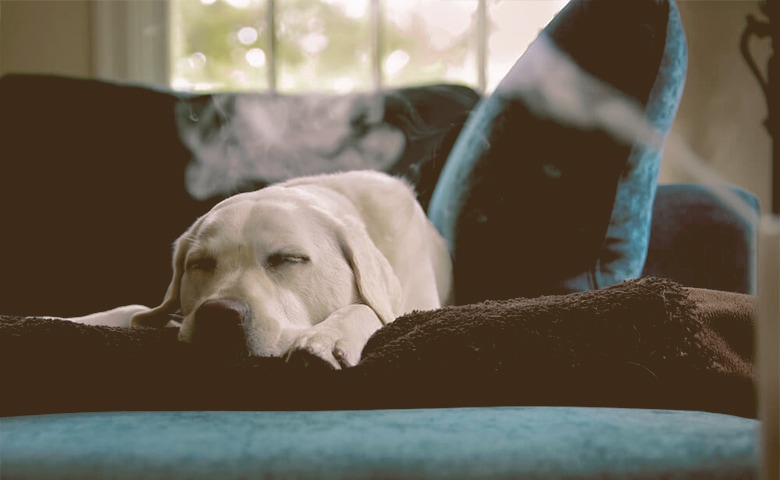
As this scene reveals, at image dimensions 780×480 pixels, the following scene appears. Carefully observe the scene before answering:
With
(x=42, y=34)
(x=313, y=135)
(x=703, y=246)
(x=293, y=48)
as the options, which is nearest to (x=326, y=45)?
(x=293, y=48)

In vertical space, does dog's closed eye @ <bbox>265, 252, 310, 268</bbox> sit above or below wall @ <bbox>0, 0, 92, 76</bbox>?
below

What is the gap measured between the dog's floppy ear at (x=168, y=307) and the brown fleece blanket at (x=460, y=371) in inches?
15.2

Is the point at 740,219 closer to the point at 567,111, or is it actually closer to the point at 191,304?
the point at 567,111

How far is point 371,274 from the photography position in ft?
3.70

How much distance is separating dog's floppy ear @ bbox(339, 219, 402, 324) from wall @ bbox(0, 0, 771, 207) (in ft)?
6.71

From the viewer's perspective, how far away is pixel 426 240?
4.49 feet

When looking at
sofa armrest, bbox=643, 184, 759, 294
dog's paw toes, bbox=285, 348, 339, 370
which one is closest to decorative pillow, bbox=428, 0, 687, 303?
sofa armrest, bbox=643, 184, 759, 294

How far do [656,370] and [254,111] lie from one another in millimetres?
1368

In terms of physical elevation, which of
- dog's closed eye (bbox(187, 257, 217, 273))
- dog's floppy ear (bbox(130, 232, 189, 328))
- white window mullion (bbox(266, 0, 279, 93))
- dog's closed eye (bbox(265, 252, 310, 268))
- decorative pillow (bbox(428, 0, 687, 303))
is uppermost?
white window mullion (bbox(266, 0, 279, 93))

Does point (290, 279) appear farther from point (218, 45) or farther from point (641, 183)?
point (218, 45)

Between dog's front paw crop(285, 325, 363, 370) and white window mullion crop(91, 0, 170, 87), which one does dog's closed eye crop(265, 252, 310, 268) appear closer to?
dog's front paw crop(285, 325, 363, 370)

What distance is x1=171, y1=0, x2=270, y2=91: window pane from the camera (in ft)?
9.90

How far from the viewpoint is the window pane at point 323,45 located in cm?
300

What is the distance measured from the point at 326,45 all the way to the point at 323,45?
0.01 m
